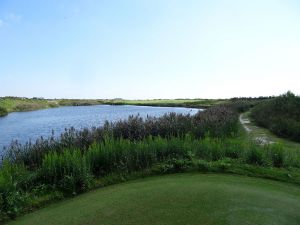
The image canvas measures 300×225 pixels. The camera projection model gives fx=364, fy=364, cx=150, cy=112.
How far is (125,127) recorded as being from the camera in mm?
13664

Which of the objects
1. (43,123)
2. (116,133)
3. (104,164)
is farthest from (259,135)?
(43,123)

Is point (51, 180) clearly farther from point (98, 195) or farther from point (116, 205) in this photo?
point (116, 205)

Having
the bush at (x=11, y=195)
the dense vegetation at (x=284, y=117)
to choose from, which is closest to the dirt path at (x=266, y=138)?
the dense vegetation at (x=284, y=117)

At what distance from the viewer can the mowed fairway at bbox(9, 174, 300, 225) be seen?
220 inches

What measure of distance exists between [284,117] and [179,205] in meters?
18.1

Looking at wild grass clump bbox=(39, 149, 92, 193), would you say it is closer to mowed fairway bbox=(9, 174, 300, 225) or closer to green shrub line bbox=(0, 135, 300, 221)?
green shrub line bbox=(0, 135, 300, 221)

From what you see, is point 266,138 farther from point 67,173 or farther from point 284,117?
point 67,173

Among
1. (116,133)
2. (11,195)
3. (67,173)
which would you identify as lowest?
(11,195)

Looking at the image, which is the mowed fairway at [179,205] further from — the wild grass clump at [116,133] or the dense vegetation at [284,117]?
the dense vegetation at [284,117]

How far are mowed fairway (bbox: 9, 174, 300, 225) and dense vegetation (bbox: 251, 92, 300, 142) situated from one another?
1159 centimetres

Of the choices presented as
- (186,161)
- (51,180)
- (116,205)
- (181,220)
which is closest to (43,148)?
(51,180)

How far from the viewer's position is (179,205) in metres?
6.10

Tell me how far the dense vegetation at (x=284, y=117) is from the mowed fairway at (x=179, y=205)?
38.0 feet

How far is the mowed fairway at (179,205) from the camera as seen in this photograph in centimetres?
558
